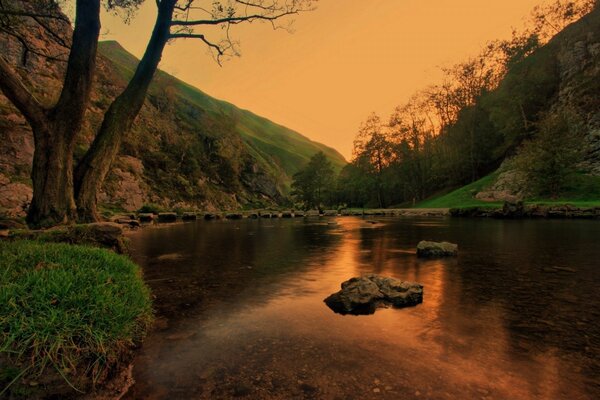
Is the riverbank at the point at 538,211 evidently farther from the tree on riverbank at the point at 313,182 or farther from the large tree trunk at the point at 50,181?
the tree on riverbank at the point at 313,182

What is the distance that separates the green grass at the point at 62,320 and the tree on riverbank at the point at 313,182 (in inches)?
4176

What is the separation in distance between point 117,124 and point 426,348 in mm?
14634

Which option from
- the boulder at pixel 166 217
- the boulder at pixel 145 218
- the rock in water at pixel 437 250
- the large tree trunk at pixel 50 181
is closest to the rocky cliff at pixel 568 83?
the rock in water at pixel 437 250

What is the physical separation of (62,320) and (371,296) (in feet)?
19.5

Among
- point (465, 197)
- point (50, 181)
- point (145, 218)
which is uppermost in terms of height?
point (465, 197)

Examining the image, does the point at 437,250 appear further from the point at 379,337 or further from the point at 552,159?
the point at 552,159

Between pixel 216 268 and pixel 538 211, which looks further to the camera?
pixel 538 211

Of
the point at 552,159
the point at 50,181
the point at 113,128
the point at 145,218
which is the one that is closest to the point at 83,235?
the point at 50,181

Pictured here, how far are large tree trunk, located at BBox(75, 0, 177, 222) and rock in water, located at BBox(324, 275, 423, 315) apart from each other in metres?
11.6

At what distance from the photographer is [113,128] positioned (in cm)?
1436

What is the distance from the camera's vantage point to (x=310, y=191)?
11188 centimetres

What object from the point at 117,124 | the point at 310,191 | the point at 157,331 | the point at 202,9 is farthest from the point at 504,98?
the point at 157,331

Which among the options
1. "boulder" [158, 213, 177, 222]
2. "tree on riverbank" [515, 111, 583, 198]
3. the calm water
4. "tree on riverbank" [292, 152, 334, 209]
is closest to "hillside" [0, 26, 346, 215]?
"boulder" [158, 213, 177, 222]

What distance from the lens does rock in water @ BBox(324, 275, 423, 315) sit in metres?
7.48
